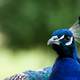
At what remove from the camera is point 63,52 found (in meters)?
5.20

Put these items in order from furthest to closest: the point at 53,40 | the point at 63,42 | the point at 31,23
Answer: the point at 31,23 < the point at 63,42 < the point at 53,40

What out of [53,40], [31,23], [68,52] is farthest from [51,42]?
[31,23]

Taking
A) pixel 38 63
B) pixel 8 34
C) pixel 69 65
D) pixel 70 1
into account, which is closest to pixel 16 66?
pixel 38 63

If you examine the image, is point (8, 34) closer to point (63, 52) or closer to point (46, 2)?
point (46, 2)

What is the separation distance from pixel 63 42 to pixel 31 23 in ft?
19.6

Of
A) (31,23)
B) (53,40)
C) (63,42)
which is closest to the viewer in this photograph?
(53,40)

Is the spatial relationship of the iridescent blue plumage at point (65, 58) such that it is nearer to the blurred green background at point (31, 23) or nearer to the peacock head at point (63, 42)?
the peacock head at point (63, 42)

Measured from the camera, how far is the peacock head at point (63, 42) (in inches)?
202

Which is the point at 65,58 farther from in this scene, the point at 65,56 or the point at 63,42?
the point at 63,42

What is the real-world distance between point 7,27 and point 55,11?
85 cm

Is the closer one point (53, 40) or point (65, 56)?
point (53, 40)

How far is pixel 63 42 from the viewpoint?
5.17m

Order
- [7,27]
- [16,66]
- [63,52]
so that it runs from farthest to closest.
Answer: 1. [7,27]
2. [16,66]
3. [63,52]

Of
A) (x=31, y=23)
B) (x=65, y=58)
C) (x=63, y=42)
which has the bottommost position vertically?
(x=31, y=23)
